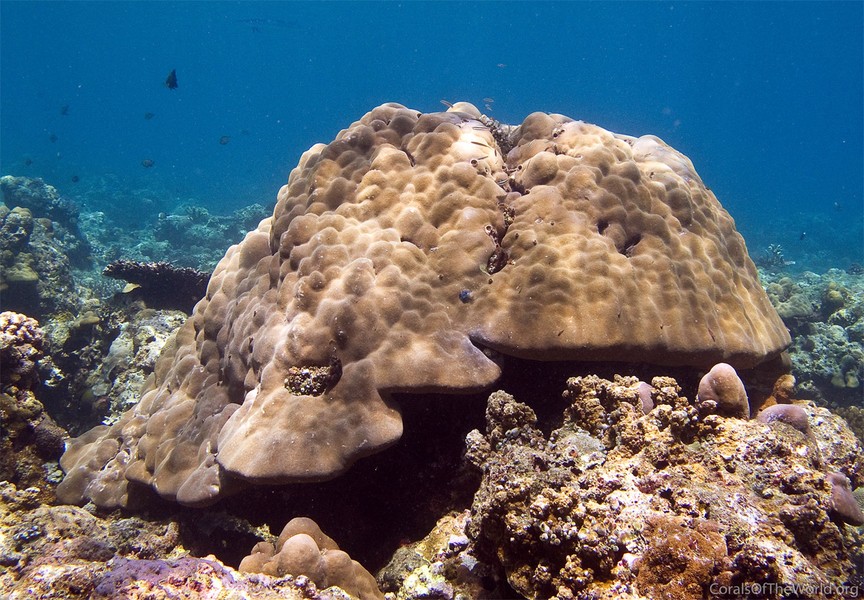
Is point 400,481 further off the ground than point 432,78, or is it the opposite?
point 432,78

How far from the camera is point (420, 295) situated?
3996 mm

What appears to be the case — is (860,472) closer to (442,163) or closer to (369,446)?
(369,446)

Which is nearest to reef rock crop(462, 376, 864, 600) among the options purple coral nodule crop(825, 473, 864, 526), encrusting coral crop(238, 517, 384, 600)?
purple coral nodule crop(825, 473, 864, 526)

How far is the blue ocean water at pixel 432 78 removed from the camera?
74.6 metres

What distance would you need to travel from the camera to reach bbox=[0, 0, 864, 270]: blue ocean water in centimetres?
7462

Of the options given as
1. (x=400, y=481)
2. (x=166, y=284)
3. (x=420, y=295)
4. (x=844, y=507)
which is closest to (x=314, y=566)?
(x=400, y=481)

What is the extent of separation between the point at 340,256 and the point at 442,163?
1.46 m

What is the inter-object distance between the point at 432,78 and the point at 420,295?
12822 centimetres

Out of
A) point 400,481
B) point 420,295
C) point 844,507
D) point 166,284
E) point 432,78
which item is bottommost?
point 400,481

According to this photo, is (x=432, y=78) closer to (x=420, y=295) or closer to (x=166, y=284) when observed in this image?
(x=166, y=284)

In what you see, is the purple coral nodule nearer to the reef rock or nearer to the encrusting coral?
the reef rock

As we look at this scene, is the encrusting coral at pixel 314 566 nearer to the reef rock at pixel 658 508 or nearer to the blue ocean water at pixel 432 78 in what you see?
the reef rock at pixel 658 508

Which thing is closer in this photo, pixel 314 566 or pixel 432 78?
pixel 314 566

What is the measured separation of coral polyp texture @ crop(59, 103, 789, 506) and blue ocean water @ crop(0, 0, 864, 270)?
4770cm
